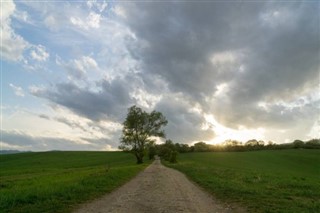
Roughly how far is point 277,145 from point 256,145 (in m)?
9.63

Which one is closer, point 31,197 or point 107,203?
point 107,203

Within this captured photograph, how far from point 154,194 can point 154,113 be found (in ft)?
224

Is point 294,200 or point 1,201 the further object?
point 294,200

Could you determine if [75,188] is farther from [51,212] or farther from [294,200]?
[294,200]

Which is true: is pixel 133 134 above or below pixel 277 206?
above

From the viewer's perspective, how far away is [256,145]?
532ft

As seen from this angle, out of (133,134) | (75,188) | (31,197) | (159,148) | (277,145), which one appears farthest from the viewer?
(277,145)

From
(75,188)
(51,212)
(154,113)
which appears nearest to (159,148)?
(154,113)

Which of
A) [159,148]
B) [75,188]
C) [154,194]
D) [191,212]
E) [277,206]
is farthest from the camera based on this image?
[159,148]

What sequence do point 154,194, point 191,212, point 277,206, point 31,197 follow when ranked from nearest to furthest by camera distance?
point 191,212
point 277,206
point 31,197
point 154,194

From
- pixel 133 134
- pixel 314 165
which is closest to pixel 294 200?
pixel 133 134

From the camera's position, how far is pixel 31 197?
1948cm

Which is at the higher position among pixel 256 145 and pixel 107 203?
pixel 256 145

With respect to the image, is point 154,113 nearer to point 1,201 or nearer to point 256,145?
point 1,201
